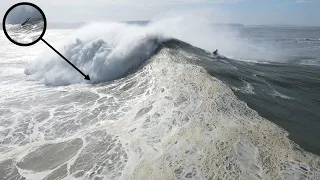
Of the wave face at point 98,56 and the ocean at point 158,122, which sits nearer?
the ocean at point 158,122

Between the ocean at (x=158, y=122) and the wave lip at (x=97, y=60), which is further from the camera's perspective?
the wave lip at (x=97, y=60)

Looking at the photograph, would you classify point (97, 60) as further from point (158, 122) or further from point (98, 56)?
point (158, 122)

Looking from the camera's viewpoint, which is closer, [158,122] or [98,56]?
[158,122]

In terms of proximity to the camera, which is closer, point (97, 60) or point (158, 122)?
point (158, 122)

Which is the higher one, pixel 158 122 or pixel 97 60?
pixel 158 122

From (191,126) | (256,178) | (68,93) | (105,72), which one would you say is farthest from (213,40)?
(256,178)

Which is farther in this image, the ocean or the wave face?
the wave face

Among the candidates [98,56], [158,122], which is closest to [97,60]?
[98,56]

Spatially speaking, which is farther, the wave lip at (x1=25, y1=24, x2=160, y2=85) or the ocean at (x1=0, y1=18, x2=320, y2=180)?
the wave lip at (x1=25, y1=24, x2=160, y2=85)
